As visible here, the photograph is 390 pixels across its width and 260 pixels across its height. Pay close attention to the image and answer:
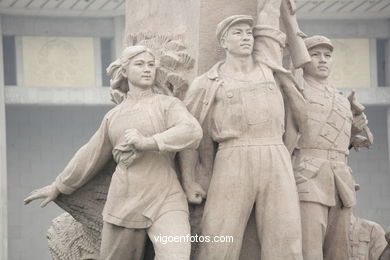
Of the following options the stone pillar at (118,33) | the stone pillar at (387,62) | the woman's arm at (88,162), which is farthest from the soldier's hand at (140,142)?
the stone pillar at (387,62)

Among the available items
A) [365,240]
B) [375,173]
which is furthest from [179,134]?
[375,173]

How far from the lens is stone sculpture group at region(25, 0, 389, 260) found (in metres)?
14.1

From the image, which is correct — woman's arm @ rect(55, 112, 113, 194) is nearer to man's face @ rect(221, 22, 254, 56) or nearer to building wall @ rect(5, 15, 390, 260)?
man's face @ rect(221, 22, 254, 56)

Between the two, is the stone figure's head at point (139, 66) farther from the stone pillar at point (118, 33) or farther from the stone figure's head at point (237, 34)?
the stone pillar at point (118, 33)

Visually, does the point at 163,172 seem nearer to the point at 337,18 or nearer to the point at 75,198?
the point at 75,198

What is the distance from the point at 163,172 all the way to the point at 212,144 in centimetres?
60

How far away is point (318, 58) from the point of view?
603 inches

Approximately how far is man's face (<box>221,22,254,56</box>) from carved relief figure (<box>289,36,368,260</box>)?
616 mm

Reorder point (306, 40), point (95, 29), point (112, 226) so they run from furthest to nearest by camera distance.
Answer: point (95, 29), point (306, 40), point (112, 226)

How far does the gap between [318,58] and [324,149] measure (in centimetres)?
79

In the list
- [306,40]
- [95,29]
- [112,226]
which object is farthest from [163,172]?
[95,29]

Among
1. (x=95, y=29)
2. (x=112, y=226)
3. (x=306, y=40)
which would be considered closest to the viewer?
(x=112, y=226)

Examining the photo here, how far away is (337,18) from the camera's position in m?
32.2

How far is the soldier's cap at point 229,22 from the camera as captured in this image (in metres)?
A: 14.4
